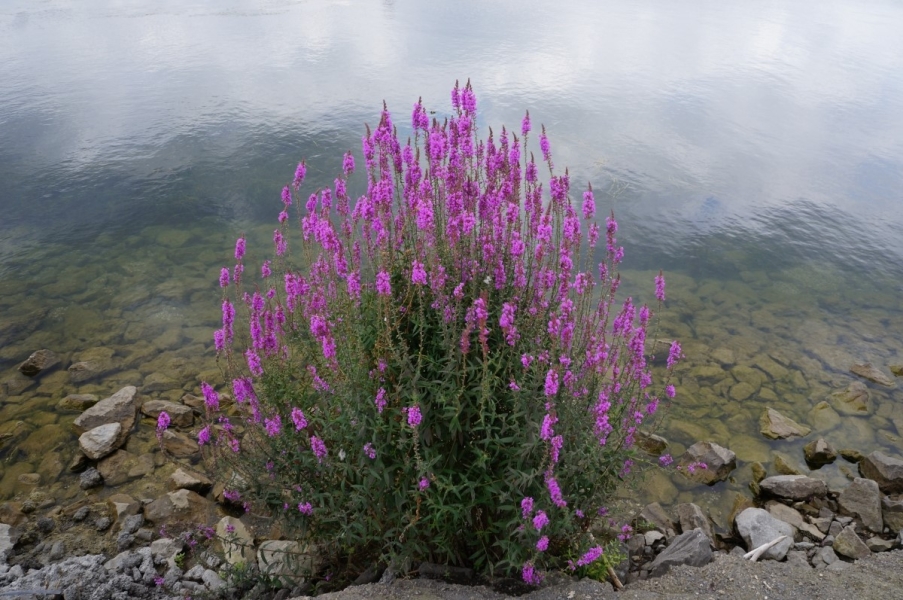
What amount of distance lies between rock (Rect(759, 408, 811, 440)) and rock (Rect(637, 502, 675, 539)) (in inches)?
81.8

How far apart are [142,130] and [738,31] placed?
26.1 m

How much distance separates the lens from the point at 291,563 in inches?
182

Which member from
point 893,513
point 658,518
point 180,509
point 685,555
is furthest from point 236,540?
point 893,513

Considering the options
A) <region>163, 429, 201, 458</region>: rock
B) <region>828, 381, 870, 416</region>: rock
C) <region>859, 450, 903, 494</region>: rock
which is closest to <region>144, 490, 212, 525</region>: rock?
<region>163, 429, 201, 458</region>: rock

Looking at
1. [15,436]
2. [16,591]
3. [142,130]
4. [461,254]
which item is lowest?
[15,436]

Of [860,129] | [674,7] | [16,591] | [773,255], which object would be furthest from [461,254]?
[674,7]

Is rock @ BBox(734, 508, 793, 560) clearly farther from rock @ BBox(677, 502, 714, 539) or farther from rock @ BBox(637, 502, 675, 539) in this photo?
rock @ BBox(637, 502, 675, 539)

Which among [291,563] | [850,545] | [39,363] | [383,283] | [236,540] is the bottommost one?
[39,363]

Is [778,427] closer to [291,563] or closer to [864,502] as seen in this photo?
[864,502]

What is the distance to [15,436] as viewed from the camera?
6770mm

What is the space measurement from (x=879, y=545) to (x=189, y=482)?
21.0ft

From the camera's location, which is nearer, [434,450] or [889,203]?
[434,450]

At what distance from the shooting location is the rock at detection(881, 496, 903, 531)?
579cm

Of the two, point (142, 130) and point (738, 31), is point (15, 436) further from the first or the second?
point (738, 31)
